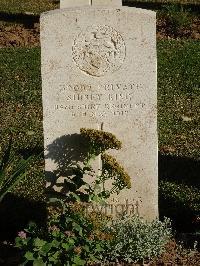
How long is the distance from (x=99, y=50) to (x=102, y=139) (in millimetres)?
722

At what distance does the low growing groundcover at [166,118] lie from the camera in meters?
6.52

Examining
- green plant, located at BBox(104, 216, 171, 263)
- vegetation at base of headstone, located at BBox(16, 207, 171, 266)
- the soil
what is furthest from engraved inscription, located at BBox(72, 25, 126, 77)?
the soil

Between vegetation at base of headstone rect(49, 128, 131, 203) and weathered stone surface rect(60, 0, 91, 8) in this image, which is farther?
weathered stone surface rect(60, 0, 91, 8)

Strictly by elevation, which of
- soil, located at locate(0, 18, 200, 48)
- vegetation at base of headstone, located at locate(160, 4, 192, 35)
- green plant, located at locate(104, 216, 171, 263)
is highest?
vegetation at base of headstone, located at locate(160, 4, 192, 35)

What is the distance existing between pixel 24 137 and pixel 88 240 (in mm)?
3656

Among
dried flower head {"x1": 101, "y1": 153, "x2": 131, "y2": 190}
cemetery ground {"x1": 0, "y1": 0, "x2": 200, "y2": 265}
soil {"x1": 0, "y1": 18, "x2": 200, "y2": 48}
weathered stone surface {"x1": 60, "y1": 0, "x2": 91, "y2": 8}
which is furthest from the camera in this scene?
soil {"x1": 0, "y1": 18, "x2": 200, "y2": 48}

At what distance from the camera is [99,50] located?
5293 mm

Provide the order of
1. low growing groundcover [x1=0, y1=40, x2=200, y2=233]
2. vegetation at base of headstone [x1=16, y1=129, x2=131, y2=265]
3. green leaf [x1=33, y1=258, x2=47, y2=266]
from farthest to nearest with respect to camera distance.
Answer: low growing groundcover [x1=0, y1=40, x2=200, y2=233] < vegetation at base of headstone [x1=16, y1=129, x2=131, y2=265] < green leaf [x1=33, y1=258, x2=47, y2=266]

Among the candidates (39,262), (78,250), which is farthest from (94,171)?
(39,262)

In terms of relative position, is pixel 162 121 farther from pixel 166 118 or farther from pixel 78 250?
pixel 78 250

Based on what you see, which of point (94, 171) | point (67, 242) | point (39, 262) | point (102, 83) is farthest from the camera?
point (94, 171)

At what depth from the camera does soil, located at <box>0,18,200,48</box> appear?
12.0 metres

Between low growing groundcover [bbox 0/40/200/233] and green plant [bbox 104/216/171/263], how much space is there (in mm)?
524

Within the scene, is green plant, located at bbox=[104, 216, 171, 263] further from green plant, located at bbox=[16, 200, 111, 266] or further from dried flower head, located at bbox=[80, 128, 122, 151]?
dried flower head, located at bbox=[80, 128, 122, 151]
